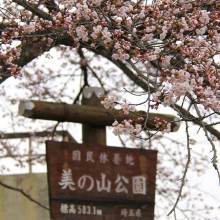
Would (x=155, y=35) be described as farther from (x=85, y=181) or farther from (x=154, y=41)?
(x=85, y=181)

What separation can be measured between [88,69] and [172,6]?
15.4 feet

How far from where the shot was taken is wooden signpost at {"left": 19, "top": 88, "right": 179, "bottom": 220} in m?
8.20

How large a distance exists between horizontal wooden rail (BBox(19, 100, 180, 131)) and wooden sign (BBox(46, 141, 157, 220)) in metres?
0.31

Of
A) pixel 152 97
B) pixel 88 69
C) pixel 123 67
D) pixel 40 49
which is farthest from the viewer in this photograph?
pixel 88 69

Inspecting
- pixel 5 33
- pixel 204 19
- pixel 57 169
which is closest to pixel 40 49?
pixel 57 169

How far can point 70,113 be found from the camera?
857 cm

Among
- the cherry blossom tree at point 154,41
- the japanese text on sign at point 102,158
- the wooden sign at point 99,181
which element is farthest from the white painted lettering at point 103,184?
the cherry blossom tree at point 154,41

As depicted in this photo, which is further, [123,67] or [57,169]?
[123,67]

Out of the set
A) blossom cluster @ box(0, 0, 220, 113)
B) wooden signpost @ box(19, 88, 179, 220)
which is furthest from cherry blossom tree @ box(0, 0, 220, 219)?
wooden signpost @ box(19, 88, 179, 220)

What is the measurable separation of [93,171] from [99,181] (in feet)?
0.44

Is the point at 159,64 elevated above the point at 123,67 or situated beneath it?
situated beneath

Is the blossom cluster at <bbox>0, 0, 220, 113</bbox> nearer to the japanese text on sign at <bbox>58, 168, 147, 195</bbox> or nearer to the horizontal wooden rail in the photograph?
the horizontal wooden rail

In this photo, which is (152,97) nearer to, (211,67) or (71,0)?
(211,67)

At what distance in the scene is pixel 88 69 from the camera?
1073 centimetres
